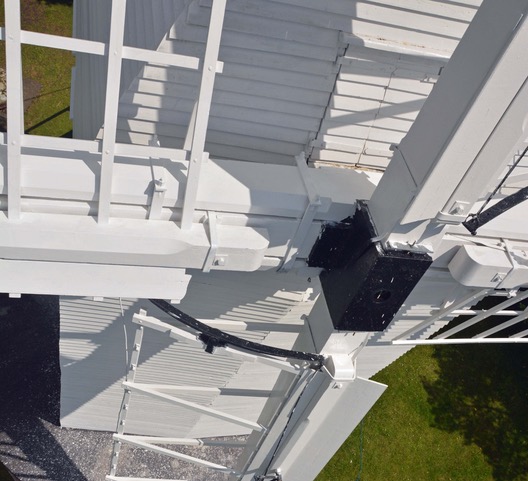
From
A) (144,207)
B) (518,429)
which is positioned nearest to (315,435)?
(144,207)

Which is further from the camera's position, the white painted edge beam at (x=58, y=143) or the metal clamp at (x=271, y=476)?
the metal clamp at (x=271, y=476)

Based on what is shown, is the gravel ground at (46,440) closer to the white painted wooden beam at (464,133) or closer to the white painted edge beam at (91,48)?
the white painted wooden beam at (464,133)

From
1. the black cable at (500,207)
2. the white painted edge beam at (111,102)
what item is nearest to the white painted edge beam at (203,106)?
the white painted edge beam at (111,102)

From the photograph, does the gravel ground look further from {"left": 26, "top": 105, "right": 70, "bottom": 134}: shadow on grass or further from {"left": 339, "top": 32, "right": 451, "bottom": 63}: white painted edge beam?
{"left": 339, "top": 32, "right": 451, "bottom": 63}: white painted edge beam

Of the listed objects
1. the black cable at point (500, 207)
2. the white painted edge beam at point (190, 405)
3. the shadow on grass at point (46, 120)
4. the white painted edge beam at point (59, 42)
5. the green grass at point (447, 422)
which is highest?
the white painted edge beam at point (59, 42)

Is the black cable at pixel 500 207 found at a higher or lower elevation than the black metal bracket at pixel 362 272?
higher

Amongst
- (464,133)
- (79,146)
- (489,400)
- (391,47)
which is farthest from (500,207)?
(489,400)

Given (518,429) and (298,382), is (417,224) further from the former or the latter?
(518,429)

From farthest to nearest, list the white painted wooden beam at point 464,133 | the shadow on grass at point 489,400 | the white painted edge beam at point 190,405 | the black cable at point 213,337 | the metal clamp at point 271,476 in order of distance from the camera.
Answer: the shadow on grass at point 489,400
the metal clamp at point 271,476
the white painted edge beam at point 190,405
the black cable at point 213,337
the white painted wooden beam at point 464,133

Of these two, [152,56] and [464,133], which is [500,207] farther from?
[152,56]
